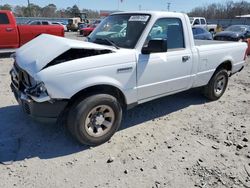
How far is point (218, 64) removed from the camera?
5637mm

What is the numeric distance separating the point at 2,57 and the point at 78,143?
9.22 m

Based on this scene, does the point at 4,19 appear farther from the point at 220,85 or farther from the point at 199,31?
the point at 199,31

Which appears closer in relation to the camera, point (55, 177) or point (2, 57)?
point (55, 177)

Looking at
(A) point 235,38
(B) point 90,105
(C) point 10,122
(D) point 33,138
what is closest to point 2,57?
(C) point 10,122

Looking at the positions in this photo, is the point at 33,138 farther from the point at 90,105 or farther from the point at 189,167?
the point at 189,167

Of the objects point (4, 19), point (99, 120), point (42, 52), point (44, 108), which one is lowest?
point (99, 120)

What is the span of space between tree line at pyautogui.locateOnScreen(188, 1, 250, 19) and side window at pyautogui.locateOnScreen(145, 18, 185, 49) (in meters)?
72.6

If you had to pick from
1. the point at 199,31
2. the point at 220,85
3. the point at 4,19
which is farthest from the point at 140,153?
the point at 199,31

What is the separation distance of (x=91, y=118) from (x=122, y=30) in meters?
1.60

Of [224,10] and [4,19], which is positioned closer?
[4,19]

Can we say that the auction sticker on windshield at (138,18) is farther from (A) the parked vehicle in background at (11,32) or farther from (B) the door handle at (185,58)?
(A) the parked vehicle in background at (11,32)

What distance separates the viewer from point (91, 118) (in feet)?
12.7

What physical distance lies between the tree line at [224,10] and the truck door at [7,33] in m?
69.1

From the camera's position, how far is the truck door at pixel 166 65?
417 centimetres
